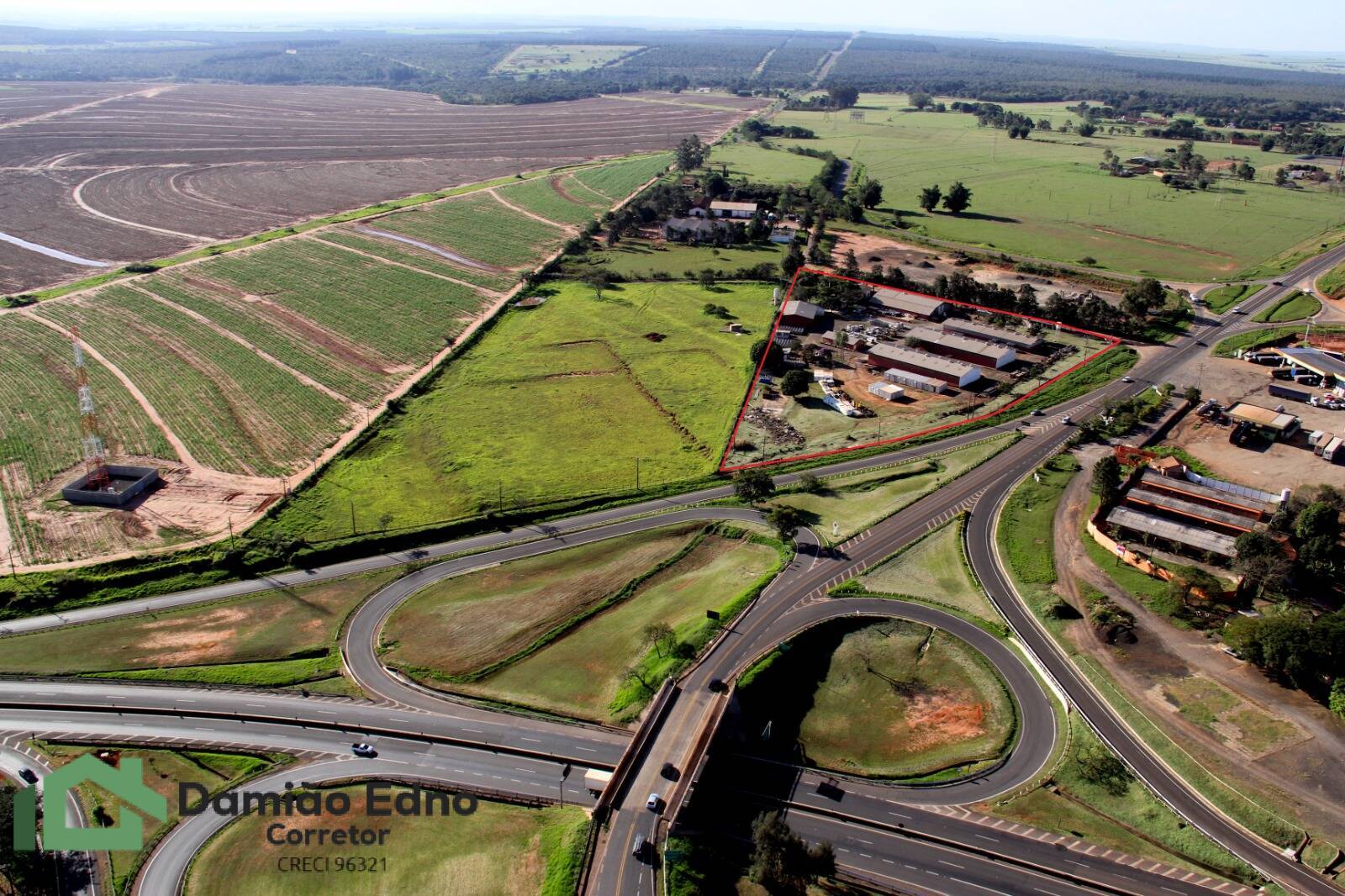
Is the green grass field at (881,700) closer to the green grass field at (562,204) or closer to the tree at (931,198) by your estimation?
the green grass field at (562,204)

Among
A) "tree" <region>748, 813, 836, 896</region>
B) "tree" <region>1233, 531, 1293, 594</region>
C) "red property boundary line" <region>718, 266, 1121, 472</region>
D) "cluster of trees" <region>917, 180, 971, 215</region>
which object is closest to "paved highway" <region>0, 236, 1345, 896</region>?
"tree" <region>748, 813, 836, 896</region>

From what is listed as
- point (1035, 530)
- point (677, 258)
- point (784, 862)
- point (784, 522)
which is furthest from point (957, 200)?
point (784, 862)

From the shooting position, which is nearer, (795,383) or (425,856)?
(425,856)

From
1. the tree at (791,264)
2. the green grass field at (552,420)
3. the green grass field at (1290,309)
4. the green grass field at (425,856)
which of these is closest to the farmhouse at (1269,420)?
the green grass field at (1290,309)

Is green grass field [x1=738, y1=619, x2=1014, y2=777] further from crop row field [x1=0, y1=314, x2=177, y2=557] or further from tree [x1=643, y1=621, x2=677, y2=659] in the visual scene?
crop row field [x1=0, y1=314, x2=177, y2=557]

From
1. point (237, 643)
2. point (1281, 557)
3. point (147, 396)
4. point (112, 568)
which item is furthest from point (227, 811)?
point (1281, 557)

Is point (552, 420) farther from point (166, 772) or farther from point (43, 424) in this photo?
point (43, 424)
